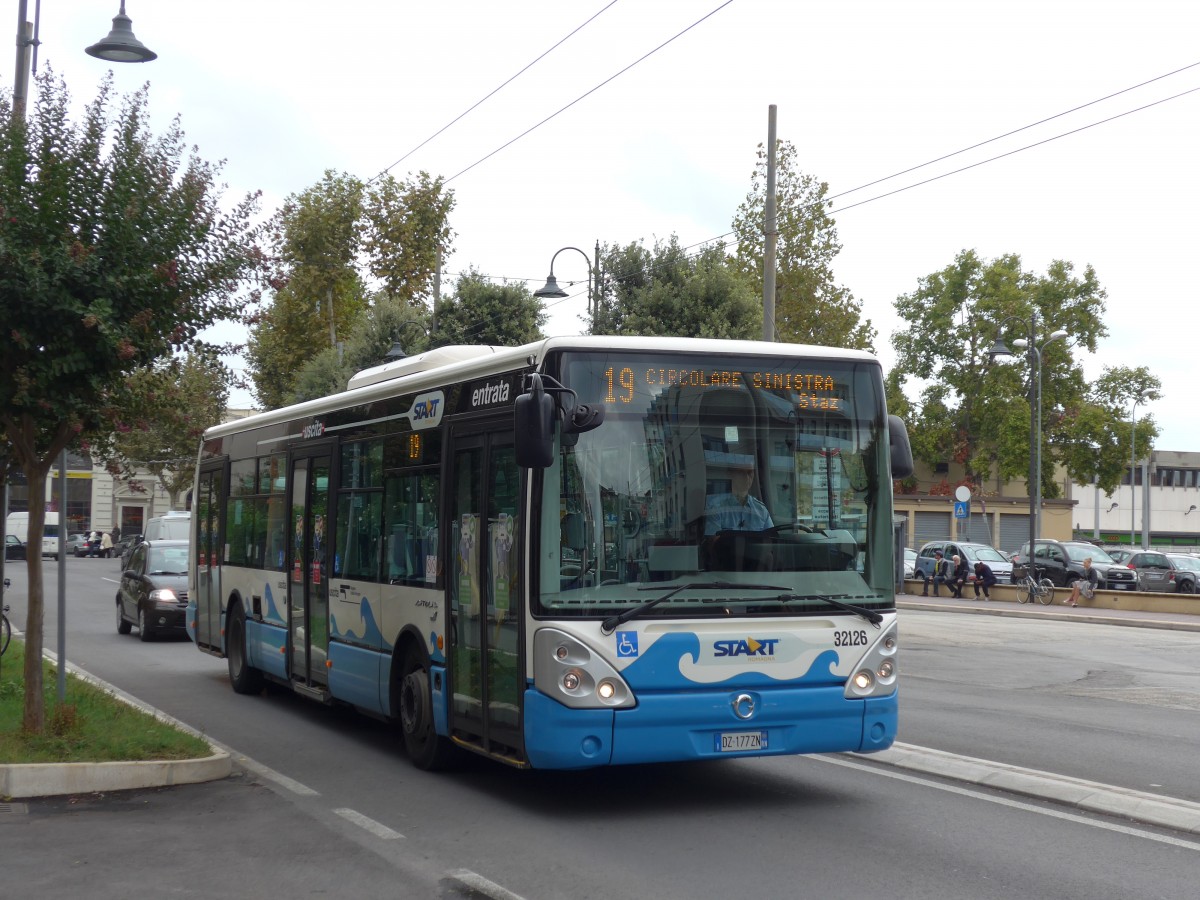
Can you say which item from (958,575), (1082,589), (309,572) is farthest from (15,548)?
(309,572)

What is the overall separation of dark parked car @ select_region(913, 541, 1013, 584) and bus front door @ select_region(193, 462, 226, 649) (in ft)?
102

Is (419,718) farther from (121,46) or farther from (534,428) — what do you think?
(121,46)

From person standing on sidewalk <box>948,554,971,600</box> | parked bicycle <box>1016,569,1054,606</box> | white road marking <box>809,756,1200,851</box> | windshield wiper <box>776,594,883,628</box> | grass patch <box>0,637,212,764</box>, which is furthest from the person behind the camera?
person standing on sidewalk <box>948,554,971,600</box>

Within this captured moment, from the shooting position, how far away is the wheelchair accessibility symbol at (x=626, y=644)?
823 centimetres

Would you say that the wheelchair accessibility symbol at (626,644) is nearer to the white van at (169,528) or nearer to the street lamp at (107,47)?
the street lamp at (107,47)

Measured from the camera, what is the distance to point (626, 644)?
8242 millimetres

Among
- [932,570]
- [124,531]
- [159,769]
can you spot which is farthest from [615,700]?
[124,531]

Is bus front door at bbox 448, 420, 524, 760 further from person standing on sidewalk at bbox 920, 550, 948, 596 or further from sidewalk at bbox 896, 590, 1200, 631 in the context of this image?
person standing on sidewalk at bbox 920, 550, 948, 596

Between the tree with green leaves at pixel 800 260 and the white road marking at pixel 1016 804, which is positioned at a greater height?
the tree with green leaves at pixel 800 260

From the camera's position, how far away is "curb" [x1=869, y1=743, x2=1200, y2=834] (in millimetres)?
8336

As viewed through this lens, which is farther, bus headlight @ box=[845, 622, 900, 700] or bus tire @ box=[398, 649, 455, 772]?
bus tire @ box=[398, 649, 455, 772]

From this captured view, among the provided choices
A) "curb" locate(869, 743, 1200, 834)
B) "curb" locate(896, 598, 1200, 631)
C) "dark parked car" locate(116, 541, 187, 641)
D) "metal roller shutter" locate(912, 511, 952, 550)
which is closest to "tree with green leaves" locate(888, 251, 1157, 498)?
"metal roller shutter" locate(912, 511, 952, 550)

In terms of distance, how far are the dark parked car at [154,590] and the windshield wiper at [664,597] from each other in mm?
16177

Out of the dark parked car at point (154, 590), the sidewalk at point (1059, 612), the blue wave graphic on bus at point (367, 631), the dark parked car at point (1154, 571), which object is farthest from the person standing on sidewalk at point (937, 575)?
the blue wave graphic on bus at point (367, 631)
